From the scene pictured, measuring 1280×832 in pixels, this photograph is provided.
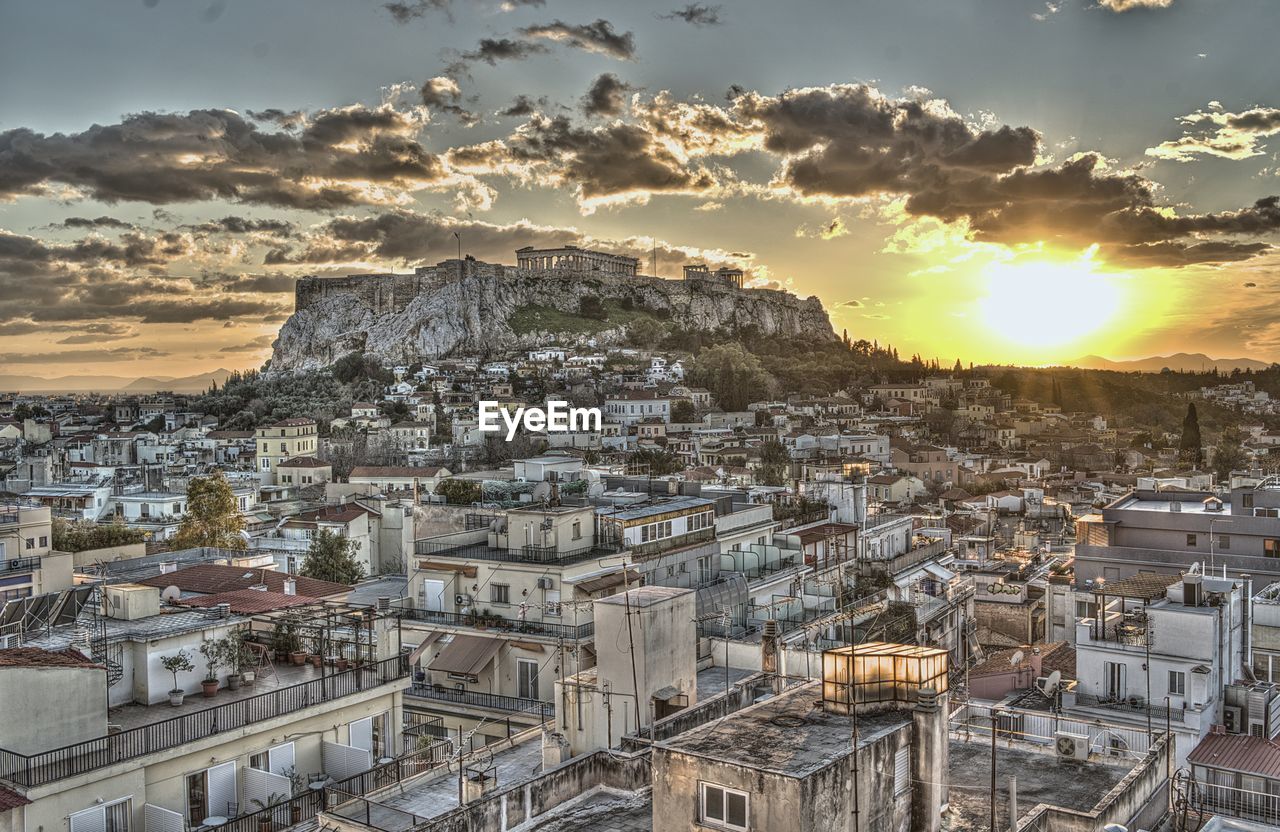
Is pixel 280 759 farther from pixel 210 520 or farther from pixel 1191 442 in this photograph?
pixel 1191 442

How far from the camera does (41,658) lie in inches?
454

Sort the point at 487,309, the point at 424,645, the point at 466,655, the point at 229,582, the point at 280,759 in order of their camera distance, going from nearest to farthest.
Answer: the point at 280,759 < the point at 466,655 < the point at 424,645 < the point at 229,582 < the point at 487,309

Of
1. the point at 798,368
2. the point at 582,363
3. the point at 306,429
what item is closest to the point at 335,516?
the point at 306,429

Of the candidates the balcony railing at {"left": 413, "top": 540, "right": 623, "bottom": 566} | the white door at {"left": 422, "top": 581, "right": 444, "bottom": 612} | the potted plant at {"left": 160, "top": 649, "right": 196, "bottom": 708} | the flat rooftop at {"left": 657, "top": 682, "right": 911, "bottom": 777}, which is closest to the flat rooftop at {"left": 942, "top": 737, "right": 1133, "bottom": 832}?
the flat rooftop at {"left": 657, "top": 682, "right": 911, "bottom": 777}

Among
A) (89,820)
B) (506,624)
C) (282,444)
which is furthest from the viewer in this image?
(282,444)

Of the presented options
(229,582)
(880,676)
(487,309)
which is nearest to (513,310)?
(487,309)

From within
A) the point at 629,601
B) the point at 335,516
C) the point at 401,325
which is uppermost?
the point at 401,325

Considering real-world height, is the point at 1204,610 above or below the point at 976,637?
above

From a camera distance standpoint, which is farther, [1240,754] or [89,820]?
[1240,754]

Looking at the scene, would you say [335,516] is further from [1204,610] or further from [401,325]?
[401,325]

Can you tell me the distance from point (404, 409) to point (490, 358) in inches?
1947

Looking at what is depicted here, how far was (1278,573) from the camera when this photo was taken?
27844mm

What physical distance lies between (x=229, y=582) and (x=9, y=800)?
11216 mm

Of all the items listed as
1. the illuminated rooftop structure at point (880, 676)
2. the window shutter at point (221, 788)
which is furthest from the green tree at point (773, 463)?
the illuminated rooftop structure at point (880, 676)
